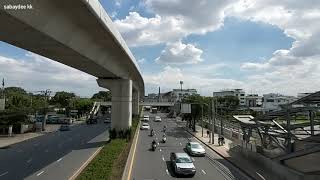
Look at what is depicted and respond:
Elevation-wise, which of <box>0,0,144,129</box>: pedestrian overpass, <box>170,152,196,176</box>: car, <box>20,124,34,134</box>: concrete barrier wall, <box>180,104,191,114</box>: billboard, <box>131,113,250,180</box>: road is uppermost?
<box>0,0,144,129</box>: pedestrian overpass

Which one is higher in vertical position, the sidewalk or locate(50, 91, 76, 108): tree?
locate(50, 91, 76, 108): tree

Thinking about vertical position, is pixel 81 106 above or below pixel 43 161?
above

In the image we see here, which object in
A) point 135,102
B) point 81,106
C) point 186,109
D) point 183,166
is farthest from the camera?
point 81,106

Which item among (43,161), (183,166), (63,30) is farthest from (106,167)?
(43,161)

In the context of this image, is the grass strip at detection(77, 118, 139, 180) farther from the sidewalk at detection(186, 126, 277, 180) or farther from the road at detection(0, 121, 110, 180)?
the sidewalk at detection(186, 126, 277, 180)

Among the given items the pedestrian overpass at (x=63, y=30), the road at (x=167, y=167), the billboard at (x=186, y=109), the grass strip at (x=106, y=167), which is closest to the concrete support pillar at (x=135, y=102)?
the billboard at (x=186, y=109)

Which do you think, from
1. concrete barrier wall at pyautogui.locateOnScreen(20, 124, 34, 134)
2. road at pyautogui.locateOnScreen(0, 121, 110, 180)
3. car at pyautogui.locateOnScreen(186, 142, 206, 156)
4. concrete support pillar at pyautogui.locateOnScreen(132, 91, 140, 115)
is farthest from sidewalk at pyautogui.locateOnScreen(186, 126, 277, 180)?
concrete support pillar at pyautogui.locateOnScreen(132, 91, 140, 115)

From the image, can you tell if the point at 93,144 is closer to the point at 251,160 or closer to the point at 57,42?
the point at 251,160

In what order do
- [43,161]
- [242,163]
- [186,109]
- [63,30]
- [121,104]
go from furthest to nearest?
[186,109] < [121,104] < [242,163] < [43,161] < [63,30]

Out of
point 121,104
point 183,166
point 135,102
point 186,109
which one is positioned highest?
point 135,102

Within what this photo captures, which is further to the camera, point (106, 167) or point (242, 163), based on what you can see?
point (242, 163)

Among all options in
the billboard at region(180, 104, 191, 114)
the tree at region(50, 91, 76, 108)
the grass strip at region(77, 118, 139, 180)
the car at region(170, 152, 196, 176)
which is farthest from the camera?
the tree at region(50, 91, 76, 108)

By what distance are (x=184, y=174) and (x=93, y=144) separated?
878 inches

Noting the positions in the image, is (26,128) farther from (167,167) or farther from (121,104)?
(167,167)
